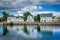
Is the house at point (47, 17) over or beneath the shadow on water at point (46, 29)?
over

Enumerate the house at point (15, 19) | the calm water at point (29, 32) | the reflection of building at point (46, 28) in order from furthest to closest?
the reflection of building at point (46, 28)
the house at point (15, 19)
the calm water at point (29, 32)

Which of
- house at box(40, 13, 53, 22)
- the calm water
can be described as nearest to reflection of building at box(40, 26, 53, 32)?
the calm water

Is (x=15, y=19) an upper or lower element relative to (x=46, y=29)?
upper

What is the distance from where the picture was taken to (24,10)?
586cm

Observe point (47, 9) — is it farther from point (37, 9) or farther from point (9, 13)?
point (9, 13)

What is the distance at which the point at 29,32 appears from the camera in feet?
19.6

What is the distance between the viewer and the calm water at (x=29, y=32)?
18.8 feet

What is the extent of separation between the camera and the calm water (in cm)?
573

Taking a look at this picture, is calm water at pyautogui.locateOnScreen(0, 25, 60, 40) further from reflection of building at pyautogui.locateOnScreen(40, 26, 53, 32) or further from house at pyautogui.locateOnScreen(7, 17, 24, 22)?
house at pyautogui.locateOnScreen(7, 17, 24, 22)

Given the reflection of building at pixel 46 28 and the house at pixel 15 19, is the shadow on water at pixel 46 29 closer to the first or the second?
the reflection of building at pixel 46 28

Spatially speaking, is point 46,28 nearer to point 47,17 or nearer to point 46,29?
point 46,29

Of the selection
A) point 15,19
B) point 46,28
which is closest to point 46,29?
point 46,28

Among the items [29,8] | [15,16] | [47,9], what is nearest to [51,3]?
[47,9]

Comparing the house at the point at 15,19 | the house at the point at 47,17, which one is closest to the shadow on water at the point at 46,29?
the house at the point at 47,17
